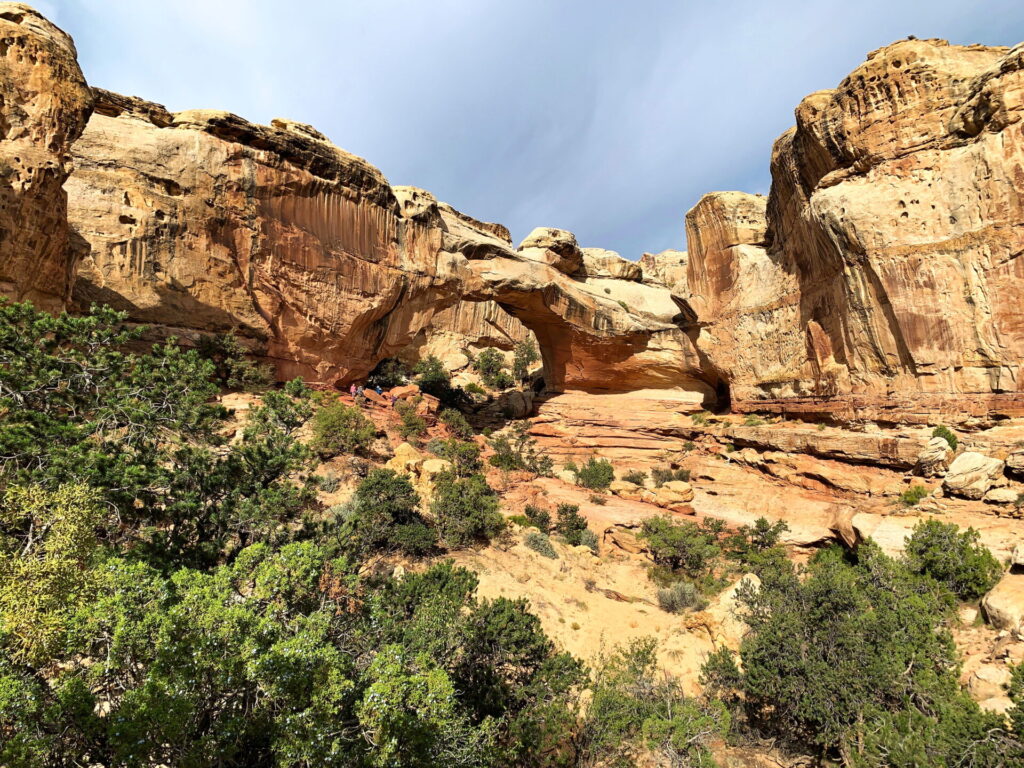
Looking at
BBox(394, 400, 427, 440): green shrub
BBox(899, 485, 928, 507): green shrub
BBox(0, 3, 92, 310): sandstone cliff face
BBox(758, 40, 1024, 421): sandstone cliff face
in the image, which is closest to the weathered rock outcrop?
BBox(758, 40, 1024, 421): sandstone cliff face

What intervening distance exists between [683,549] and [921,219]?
1269 cm

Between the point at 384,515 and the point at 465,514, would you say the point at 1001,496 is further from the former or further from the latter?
the point at 384,515

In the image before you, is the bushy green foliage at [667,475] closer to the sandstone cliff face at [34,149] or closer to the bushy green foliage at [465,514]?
the bushy green foliage at [465,514]

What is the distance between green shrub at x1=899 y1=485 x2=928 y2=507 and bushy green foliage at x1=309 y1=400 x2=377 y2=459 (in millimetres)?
17214

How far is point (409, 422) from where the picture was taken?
21.6 meters

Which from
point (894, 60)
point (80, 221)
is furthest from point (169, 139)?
point (894, 60)

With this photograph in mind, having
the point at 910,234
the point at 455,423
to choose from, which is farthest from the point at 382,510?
the point at 910,234

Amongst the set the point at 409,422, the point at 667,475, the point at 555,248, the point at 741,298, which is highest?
the point at 555,248

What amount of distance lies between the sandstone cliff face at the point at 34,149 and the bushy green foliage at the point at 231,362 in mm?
6451

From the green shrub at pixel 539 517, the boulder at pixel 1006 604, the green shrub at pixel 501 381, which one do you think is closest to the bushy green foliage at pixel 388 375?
the green shrub at pixel 501 381

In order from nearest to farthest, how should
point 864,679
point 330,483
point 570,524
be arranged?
point 864,679, point 330,483, point 570,524

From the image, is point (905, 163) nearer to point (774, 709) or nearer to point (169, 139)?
point (774, 709)

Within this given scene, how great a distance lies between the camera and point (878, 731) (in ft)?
20.8

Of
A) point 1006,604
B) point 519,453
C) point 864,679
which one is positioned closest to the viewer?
point 864,679
